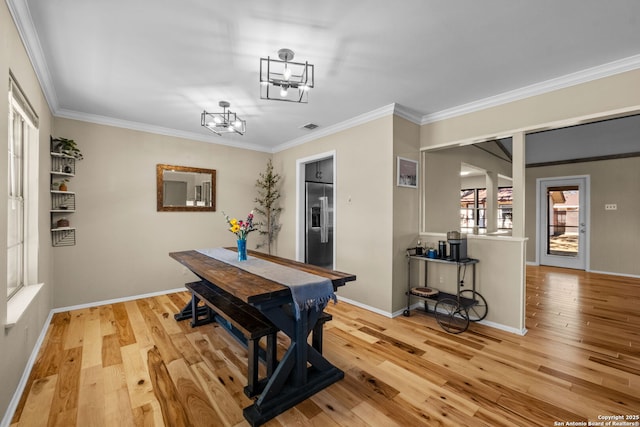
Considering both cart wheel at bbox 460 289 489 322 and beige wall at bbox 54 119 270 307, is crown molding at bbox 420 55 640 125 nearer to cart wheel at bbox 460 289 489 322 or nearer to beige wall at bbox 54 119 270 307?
cart wheel at bbox 460 289 489 322

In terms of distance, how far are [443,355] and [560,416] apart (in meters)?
0.83

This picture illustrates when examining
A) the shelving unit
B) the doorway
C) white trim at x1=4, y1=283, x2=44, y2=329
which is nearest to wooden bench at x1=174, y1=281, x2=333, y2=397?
white trim at x1=4, y1=283, x2=44, y2=329

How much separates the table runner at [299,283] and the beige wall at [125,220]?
2.21 metres

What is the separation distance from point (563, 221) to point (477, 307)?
4.72m

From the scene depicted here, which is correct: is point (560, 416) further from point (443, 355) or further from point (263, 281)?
point (263, 281)

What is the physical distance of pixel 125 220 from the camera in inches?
152

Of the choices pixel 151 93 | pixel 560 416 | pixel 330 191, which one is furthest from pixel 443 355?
pixel 151 93

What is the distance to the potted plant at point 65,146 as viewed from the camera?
3260 mm

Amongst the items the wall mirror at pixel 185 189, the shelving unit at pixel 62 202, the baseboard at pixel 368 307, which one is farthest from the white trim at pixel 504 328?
the shelving unit at pixel 62 202

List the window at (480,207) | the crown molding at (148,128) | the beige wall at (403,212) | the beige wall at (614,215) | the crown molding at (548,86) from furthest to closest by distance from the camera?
the window at (480,207) → the beige wall at (614,215) → the crown molding at (148,128) → the beige wall at (403,212) → the crown molding at (548,86)

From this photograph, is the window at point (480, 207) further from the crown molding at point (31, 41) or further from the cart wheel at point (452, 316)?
the crown molding at point (31, 41)

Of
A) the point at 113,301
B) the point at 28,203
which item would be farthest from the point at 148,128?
the point at 113,301

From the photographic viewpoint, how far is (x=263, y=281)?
1980 mm

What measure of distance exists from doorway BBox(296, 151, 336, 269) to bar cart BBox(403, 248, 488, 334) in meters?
1.71
